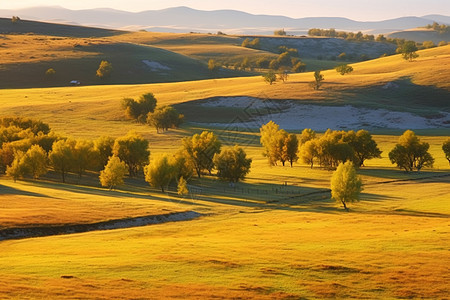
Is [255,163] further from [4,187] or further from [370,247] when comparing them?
[370,247]

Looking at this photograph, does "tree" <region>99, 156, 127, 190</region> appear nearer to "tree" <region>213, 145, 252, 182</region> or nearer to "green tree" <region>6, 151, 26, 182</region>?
"green tree" <region>6, 151, 26, 182</region>

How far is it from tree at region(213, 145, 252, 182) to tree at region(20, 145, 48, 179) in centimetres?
2778

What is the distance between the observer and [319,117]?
15738 centimetres

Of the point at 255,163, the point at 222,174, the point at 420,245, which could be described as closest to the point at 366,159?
the point at 255,163

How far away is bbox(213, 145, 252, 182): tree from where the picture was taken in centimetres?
9531

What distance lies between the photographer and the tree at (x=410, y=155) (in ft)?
340

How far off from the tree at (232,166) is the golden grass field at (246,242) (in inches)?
70.5

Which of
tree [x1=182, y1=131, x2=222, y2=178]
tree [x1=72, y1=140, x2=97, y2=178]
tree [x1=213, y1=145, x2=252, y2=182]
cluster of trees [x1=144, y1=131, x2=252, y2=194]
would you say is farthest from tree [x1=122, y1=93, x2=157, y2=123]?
tree [x1=213, y1=145, x2=252, y2=182]

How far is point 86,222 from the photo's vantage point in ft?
197

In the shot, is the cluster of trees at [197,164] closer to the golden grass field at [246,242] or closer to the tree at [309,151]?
the golden grass field at [246,242]

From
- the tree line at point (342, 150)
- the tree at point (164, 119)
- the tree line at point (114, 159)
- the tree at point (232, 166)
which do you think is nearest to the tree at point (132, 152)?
the tree line at point (114, 159)

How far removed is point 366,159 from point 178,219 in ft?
194

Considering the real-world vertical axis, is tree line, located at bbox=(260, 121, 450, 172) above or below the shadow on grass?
above

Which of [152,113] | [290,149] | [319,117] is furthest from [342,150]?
[152,113]
